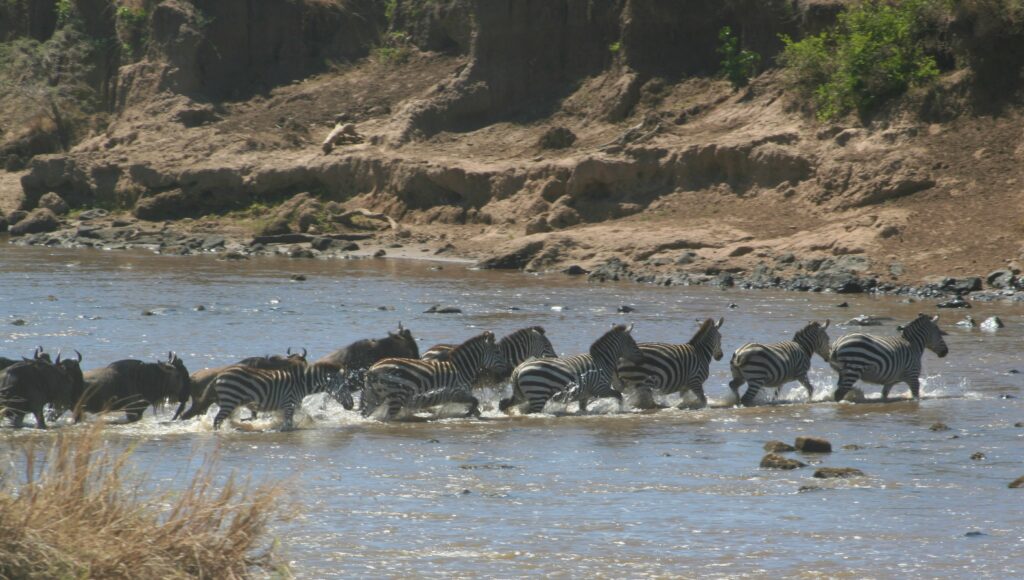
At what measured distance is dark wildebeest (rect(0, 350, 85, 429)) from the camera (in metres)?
13.5

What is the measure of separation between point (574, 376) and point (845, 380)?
10.3 feet

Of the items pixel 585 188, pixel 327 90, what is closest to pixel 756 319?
pixel 585 188

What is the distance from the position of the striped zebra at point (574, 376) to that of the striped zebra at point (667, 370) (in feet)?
0.40

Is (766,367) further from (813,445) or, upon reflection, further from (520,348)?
(813,445)

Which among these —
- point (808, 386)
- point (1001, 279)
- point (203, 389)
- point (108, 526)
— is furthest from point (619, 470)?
point (1001, 279)

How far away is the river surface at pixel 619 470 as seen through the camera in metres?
8.92

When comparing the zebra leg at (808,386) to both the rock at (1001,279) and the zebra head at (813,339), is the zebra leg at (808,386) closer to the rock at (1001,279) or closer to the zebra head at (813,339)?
the zebra head at (813,339)

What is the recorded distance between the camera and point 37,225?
4269 cm

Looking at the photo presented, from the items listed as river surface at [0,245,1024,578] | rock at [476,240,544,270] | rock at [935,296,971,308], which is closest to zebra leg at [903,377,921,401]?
river surface at [0,245,1024,578]

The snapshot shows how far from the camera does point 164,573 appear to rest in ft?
21.6

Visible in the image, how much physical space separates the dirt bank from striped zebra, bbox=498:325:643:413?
12611 mm

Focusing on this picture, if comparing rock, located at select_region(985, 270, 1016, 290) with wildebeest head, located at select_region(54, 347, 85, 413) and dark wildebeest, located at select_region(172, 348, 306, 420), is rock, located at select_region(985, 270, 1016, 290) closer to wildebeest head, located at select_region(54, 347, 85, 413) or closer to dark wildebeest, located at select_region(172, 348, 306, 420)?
dark wildebeest, located at select_region(172, 348, 306, 420)

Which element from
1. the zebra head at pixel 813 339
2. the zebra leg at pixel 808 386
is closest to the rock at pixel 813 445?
the zebra leg at pixel 808 386

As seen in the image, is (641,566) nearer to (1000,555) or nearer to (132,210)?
(1000,555)
